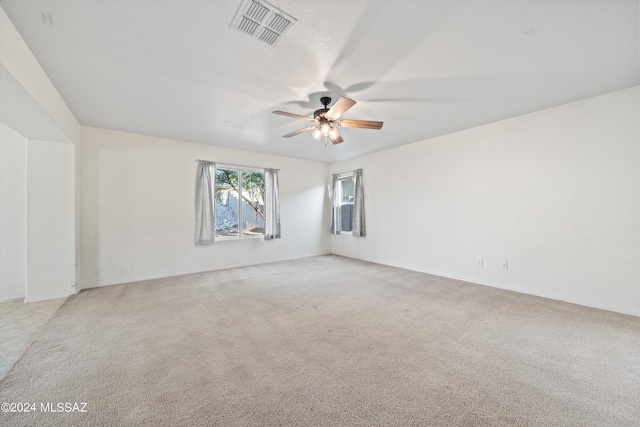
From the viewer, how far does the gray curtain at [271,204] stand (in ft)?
17.9

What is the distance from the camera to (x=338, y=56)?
6.76 ft

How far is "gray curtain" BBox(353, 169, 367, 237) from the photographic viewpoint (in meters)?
5.67

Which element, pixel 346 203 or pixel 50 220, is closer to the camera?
pixel 50 220

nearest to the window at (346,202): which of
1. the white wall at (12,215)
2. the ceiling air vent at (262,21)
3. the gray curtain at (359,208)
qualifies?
the gray curtain at (359,208)

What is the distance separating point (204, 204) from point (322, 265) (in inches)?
105

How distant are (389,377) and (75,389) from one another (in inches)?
81.8

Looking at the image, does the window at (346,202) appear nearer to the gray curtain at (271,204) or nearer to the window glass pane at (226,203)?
the gray curtain at (271,204)

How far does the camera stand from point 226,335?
2289 millimetres

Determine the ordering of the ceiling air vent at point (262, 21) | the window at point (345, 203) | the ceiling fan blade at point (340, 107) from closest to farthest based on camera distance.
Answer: the ceiling air vent at point (262, 21) < the ceiling fan blade at point (340, 107) < the window at point (345, 203)

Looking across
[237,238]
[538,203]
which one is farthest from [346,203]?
[538,203]

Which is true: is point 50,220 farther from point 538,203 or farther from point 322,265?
point 538,203

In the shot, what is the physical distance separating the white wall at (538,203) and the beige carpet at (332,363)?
465 mm

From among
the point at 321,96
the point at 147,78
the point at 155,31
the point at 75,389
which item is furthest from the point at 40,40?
the point at 75,389

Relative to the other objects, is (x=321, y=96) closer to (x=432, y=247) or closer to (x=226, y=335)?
(x=226, y=335)
